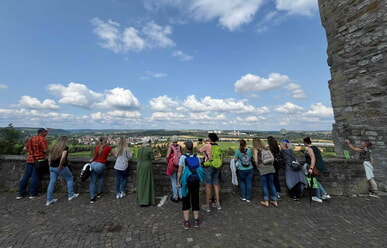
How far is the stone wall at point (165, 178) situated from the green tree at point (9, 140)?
30.5ft

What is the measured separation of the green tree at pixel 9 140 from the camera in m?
13.8

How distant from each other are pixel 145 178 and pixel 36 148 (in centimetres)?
356

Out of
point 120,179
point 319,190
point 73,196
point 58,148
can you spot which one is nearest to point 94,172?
point 120,179

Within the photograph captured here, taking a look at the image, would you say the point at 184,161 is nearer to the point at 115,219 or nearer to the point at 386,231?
the point at 115,219

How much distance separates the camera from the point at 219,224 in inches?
144

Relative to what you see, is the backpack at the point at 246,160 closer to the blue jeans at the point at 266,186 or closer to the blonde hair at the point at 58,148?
the blue jeans at the point at 266,186

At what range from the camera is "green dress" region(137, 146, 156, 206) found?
4648 mm

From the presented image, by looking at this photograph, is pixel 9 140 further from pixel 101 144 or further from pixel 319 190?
pixel 319 190

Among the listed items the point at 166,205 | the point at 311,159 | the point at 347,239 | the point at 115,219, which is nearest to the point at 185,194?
the point at 166,205

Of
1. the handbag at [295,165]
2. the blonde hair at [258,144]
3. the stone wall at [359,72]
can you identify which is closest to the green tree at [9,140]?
the blonde hair at [258,144]

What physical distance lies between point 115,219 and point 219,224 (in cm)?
238

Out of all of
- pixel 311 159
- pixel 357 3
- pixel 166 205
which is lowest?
pixel 166 205

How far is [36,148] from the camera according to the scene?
5.15 metres

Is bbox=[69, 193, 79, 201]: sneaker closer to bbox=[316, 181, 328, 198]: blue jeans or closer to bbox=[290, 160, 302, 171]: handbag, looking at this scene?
bbox=[290, 160, 302, 171]: handbag
